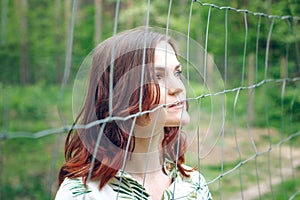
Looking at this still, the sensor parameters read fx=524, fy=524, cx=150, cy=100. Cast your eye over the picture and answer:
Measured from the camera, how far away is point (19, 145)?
796 centimetres

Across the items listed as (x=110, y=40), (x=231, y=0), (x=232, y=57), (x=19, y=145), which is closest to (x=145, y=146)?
(x=110, y=40)

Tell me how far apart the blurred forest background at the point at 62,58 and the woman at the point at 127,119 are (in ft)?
2.64

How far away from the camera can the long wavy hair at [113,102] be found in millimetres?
758

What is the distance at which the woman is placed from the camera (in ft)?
2.48

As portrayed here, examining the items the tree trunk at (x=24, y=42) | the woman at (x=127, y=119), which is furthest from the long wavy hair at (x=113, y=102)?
the tree trunk at (x=24, y=42)

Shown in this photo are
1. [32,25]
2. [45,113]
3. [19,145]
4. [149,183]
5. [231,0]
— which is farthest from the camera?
[32,25]

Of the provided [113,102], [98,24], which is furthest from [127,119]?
[98,24]

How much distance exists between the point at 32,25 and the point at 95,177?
469 inches

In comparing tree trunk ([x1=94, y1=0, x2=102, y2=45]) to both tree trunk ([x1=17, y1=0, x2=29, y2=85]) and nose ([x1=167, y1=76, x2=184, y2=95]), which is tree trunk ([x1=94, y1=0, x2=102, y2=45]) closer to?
tree trunk ([x1=17, y1=0, x2=29, y2=85])

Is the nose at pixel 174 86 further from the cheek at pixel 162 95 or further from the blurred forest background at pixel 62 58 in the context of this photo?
the blurred forest background at pixel 62 58

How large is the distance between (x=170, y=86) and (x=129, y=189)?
172 mm

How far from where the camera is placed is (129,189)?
792mm

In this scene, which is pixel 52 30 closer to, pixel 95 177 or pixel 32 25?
pixel 32 25

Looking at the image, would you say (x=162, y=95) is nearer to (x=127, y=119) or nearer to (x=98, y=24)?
(x=127, y=119)
